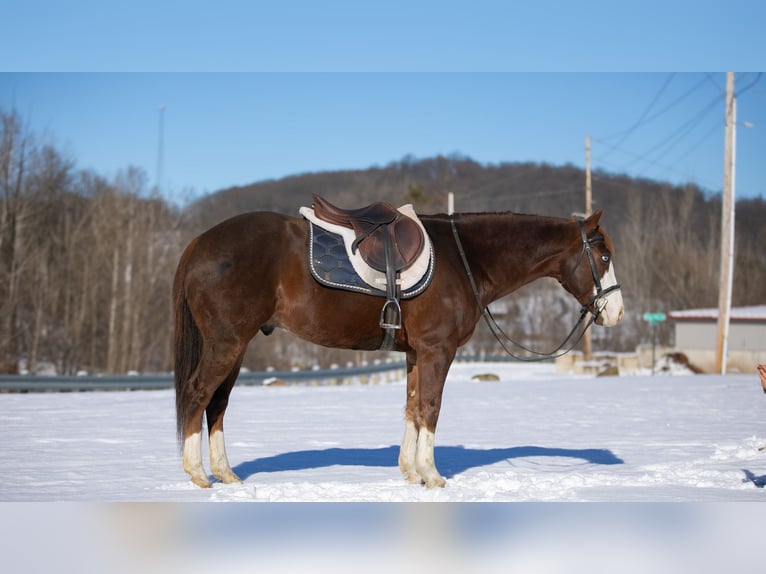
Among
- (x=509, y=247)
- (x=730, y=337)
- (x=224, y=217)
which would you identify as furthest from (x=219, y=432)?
(x=224, y=217)

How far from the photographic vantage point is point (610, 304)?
5535 millimetres

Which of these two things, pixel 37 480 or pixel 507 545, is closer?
pixel 507 545

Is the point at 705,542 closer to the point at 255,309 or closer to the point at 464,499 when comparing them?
the point at 464,499

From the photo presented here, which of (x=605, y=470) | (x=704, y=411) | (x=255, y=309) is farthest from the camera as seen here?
(x=704, y=411)

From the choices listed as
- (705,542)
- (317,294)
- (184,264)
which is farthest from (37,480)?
(705,542)

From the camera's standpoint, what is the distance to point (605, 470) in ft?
19.4

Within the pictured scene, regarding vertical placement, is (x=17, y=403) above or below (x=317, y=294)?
below

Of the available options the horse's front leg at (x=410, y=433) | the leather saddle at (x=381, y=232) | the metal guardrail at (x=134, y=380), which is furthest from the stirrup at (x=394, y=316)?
the metal guardrail at (x=134, y=380)

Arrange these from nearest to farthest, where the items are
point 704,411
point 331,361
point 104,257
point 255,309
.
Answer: point 255,309, point 704,411, point 104,257, point 331,361

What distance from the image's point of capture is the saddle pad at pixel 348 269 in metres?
5.20

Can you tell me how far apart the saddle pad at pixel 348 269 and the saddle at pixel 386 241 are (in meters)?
0.04

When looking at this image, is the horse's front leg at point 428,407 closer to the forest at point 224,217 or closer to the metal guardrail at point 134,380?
the forest at point 224,217

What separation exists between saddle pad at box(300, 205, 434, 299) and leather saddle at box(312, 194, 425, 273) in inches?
1.9

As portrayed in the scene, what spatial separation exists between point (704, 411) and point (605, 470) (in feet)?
15.2
